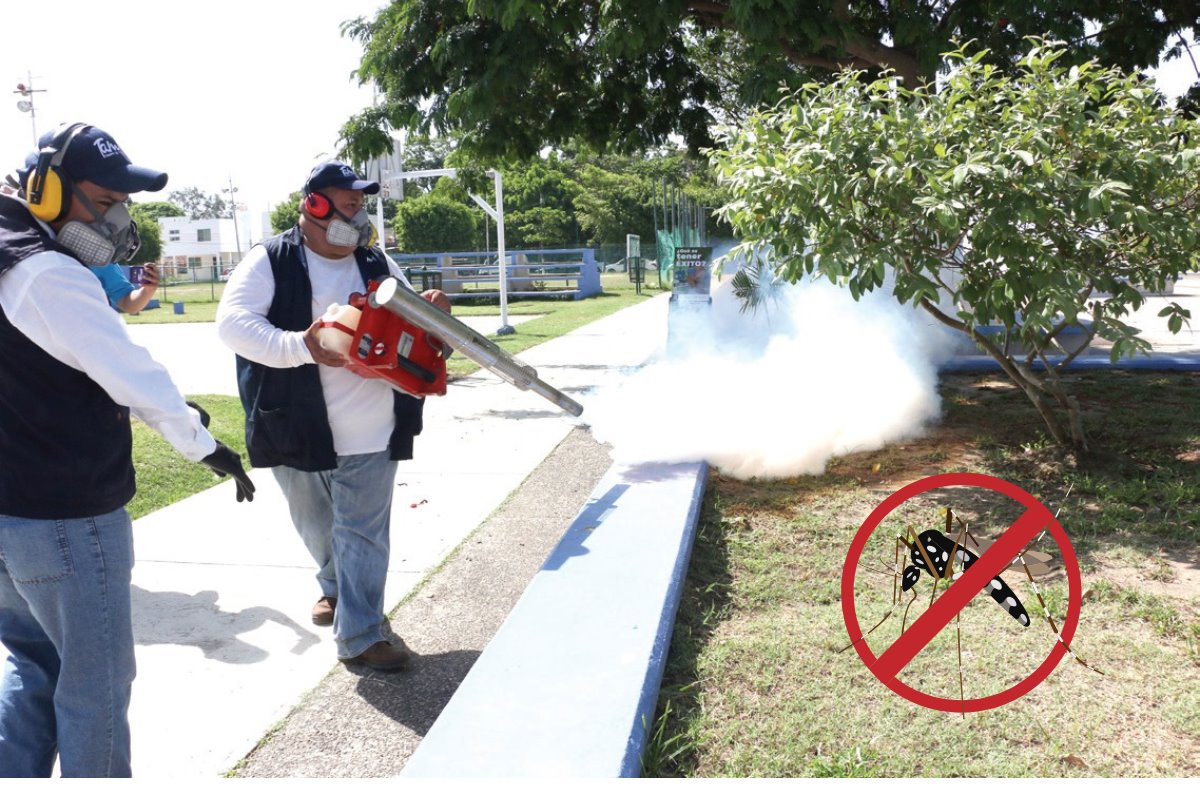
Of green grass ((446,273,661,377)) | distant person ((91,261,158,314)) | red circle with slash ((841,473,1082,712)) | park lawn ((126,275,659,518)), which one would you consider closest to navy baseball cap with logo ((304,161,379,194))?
distant person ((91,261,158,314))

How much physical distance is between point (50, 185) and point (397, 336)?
126 cm

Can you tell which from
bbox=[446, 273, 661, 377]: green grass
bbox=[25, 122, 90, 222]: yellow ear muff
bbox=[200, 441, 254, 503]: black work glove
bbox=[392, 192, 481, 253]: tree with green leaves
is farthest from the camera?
bbox=[392, 192, 481, 253]: tree with green leaves

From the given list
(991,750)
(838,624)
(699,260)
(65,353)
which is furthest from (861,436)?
(699,260)

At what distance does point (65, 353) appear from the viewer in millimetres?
2129

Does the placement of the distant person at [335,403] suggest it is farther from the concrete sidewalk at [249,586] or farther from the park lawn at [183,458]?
the park lawn at [183,458]

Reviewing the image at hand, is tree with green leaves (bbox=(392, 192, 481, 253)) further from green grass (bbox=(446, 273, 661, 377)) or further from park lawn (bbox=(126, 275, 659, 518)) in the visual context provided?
park lawn (bbox=(126, 275, 659, 518))

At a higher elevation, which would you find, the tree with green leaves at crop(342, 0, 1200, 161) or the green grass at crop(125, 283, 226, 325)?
the tree with green leaves at crop(342, 0, 1200, 161)

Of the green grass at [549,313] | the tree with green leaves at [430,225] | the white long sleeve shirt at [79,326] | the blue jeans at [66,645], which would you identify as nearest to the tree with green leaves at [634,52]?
the green grass at [549,313]

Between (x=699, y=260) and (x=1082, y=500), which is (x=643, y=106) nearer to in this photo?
(x=699, y=260)

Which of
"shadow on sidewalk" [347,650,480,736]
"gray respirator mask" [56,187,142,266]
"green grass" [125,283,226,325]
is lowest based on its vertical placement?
"shadow on sidewalk" [347,650,480,736]

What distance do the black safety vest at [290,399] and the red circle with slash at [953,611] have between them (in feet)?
5.90

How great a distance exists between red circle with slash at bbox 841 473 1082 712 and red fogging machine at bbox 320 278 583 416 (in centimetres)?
167

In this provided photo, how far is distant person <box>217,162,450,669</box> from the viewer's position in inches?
133

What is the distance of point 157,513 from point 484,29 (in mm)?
5246
